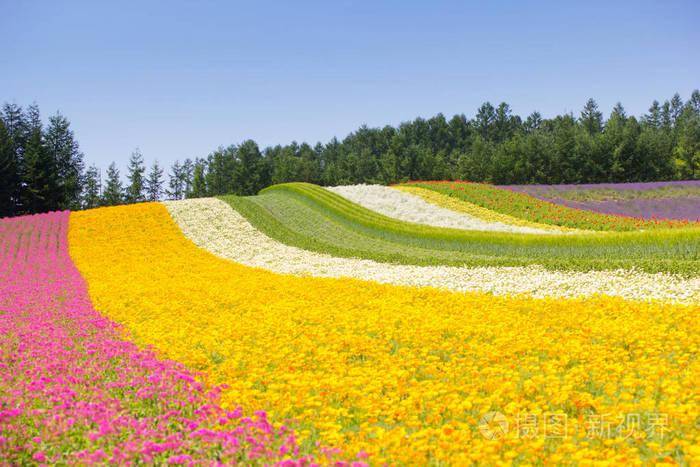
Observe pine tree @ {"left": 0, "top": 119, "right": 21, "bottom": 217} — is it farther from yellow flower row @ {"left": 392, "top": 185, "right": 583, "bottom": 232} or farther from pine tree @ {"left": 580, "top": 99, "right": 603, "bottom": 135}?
pine tree @ {"left": 580, "top": 99, "right": 603, "bottom": 135}

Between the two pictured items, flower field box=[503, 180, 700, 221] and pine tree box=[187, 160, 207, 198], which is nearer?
flower field box=[503, 180, 700, 221]

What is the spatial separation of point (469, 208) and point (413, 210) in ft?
14.0

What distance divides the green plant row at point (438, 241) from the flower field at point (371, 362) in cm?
18

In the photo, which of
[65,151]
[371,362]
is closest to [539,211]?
[371,362]

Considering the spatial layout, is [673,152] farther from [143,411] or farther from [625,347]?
[143,411]

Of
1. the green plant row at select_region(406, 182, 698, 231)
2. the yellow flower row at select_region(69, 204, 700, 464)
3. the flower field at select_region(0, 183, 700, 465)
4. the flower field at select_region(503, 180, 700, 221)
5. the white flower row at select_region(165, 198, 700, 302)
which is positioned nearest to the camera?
the flower field at select_region(0, 183, 700, 465)

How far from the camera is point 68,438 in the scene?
226 inches

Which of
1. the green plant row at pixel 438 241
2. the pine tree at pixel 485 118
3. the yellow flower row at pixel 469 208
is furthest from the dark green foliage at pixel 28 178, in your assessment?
the pine tree at pixel 485 118

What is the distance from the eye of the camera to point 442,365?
338 inches

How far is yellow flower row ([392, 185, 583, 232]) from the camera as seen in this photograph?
35.7 meters

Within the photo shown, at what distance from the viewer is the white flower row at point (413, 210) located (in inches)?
1420

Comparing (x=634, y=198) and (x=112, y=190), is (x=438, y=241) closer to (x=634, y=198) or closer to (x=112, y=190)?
(x=634, y=198)

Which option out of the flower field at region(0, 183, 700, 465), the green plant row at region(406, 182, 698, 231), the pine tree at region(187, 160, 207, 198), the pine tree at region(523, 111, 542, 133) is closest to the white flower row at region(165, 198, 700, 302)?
the flower field at region(0, 183, 700, 465)

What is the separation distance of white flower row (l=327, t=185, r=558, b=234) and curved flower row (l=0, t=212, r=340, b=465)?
26974mm
